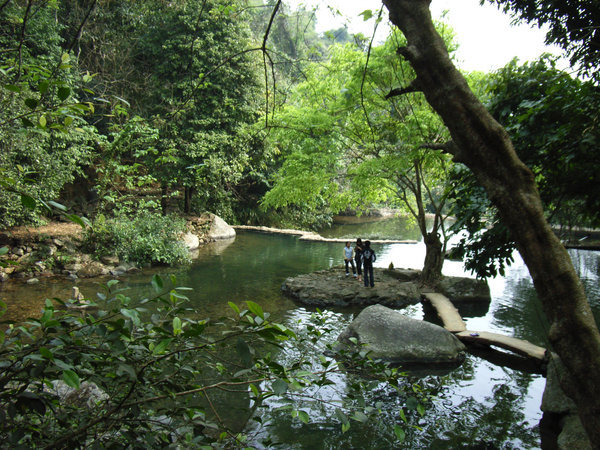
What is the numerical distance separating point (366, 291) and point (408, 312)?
1320 millimetres

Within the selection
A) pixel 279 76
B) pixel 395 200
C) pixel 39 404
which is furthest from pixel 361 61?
pixel 279 76

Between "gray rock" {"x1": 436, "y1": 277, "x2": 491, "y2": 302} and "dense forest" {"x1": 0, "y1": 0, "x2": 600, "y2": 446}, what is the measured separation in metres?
0.75

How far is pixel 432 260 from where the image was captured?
494 inches

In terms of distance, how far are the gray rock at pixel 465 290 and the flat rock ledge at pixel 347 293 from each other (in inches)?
36.5

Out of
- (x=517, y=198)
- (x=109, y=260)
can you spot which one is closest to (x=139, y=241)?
(x=109, y=260)

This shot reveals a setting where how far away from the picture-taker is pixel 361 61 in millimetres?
11172

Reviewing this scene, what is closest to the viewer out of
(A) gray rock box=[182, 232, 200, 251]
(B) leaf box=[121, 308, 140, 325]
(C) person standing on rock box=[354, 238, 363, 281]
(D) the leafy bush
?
(B) leaf box=[121, 308, 140, 325]

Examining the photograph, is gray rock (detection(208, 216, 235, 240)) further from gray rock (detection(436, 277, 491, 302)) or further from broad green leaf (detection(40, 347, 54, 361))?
broad green leaf (detection(40, 347, 54, 361))

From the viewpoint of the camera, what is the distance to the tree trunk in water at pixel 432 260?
1238 cm

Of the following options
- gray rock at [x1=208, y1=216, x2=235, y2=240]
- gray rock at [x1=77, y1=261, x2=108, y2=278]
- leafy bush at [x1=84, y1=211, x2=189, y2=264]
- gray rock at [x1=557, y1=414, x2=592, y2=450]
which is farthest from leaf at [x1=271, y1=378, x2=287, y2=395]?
gray rock at [x1=208, y1=216, x2=235, y2=240]

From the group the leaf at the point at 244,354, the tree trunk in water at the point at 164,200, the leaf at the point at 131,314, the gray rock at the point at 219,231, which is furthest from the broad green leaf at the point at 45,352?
the gray rock at the point at 219,231

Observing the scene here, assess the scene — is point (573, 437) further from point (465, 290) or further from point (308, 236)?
point (308, 236)

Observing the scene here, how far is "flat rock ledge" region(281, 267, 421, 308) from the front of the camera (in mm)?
10938

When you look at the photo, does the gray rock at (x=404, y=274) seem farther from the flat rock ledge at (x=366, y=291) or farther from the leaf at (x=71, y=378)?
the leaf at (x=71, y=378)
